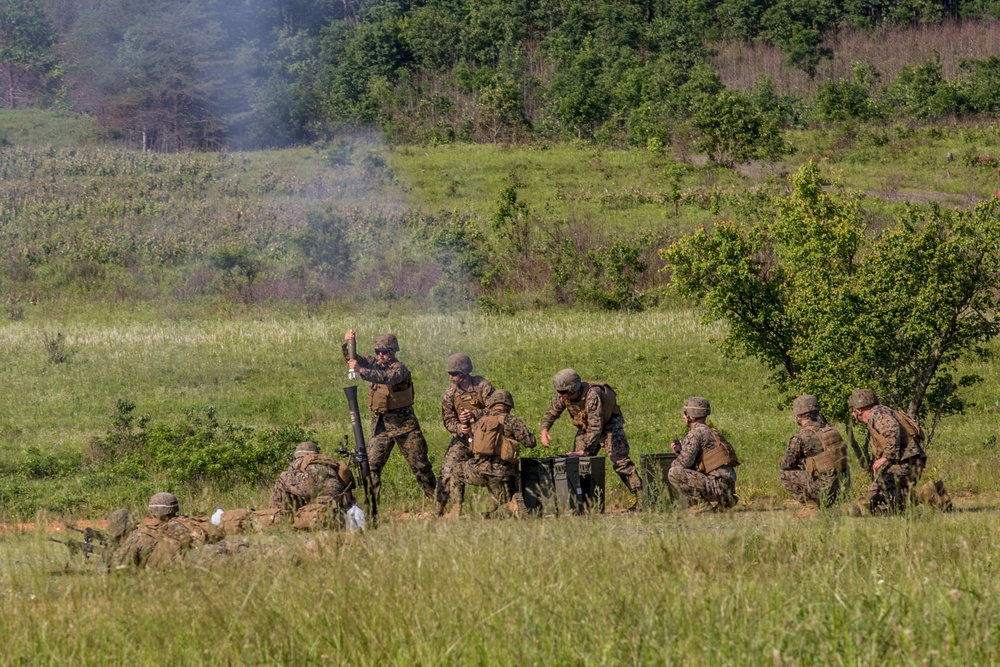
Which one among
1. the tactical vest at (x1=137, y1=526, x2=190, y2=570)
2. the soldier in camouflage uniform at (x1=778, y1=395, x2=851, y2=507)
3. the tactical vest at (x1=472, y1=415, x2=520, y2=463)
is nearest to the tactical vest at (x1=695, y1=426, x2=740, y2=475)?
the soldier in camouflage uniform at (x1=778, y1=395, x2=851, y2=507)

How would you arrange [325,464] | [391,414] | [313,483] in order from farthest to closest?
[391,414], [325,464], [313,483]

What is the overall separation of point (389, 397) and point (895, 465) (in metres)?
4.86

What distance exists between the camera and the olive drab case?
12797 mm

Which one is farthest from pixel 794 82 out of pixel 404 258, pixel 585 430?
pixel 585 430

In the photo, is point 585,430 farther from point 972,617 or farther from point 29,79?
point 29,79

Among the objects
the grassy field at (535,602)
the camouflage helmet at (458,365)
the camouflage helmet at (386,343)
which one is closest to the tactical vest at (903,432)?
the grassy field at (535,602)

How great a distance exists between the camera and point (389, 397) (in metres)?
14.1

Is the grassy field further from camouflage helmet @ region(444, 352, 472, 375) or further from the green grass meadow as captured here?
camouflage helmet @ region(444, 352, 472, 375)

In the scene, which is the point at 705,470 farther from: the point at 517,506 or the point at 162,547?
the point at 162,547

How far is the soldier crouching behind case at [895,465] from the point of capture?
482 inches

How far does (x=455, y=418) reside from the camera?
1398 centimetres

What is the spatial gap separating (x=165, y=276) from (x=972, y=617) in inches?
1297

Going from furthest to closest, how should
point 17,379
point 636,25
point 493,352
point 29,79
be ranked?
point 636,25
point 29,79
point 493,352
point 17,379

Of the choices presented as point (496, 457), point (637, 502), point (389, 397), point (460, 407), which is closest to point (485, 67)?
point (389, 397)
